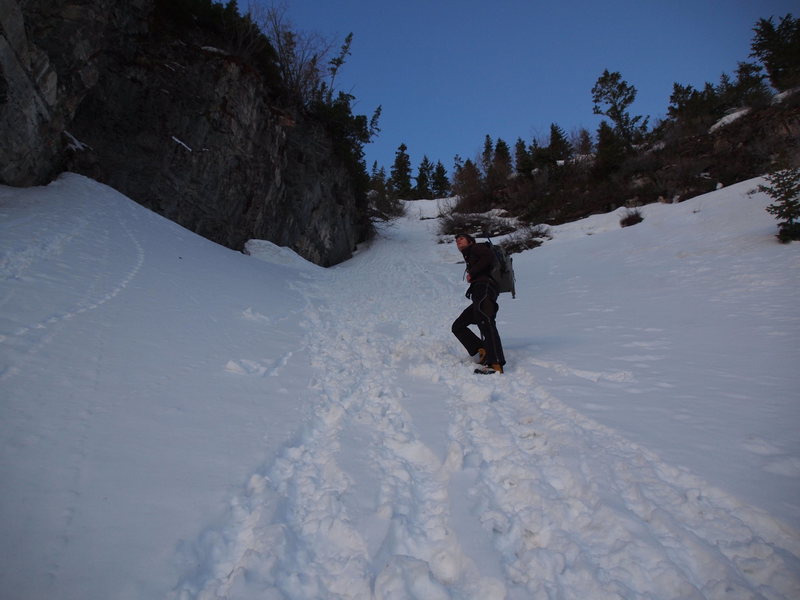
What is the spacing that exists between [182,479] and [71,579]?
0.69 meters

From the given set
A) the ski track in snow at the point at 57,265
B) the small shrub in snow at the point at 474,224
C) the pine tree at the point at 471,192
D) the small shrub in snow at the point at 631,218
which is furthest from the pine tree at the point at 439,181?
the ski track in snow at the point at 57,265

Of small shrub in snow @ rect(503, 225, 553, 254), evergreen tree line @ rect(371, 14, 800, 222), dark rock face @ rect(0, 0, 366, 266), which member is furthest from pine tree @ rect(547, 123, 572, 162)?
dark rock face @ rect(0, 0, 366, 266)

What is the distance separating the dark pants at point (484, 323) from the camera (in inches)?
180

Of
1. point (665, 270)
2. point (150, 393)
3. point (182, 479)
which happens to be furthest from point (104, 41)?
point (665, 270)

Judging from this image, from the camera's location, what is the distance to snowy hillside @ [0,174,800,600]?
165cm

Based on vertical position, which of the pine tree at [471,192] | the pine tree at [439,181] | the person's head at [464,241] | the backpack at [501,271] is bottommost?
the backpack at [501,271]

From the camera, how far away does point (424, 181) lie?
61.2m

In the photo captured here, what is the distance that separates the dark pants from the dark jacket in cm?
10

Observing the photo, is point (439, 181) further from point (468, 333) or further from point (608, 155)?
point (468, 333)

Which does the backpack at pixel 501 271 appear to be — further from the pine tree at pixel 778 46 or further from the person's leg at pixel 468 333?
the pine tree at pixel 778 46

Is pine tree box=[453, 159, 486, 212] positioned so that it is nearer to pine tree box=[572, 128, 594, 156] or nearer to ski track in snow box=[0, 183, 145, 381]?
pine tree box=[572, 128, 594, 156]

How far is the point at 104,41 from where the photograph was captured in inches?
418

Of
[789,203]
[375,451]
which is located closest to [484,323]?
[375,451]

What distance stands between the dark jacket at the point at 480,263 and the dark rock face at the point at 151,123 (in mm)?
9764
